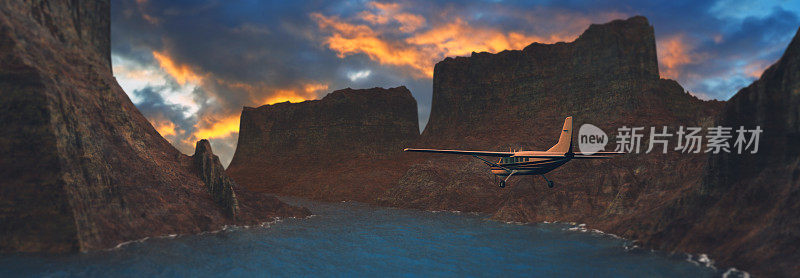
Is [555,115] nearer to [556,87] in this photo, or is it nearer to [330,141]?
[556,87]

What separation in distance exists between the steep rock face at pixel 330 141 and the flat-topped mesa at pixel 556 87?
16249 millimetres

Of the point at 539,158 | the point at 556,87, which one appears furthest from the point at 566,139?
the point at 556,87

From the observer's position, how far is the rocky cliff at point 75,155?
69.7 ft

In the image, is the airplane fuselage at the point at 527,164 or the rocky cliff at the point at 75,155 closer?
the rocky cliff at the point at 75,155

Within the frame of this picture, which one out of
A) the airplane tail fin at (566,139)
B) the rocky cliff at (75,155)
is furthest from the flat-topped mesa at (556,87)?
the rocky cliff at (75,155)

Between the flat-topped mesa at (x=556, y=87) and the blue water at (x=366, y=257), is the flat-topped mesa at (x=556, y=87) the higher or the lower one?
the higher one

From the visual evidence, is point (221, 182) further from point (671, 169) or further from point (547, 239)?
point (671, 169)

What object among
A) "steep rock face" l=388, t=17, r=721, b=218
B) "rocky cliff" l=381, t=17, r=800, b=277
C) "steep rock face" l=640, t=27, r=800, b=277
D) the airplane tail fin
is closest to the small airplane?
the airplane tail fin

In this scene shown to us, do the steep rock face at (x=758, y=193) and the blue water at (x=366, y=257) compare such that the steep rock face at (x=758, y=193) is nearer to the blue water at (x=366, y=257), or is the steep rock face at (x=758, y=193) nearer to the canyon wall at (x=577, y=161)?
the canyon wall at (x=577, y=161)

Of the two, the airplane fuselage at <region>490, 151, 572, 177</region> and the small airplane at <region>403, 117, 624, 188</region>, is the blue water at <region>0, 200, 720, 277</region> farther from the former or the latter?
the airplane fuselage at <region>490, 151, 572, 177</region>

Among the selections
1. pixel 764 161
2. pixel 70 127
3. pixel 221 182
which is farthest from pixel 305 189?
pixel 764 161

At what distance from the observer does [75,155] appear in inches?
915

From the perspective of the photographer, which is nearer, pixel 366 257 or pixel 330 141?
pixel 366 257

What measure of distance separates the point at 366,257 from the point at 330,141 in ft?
260
